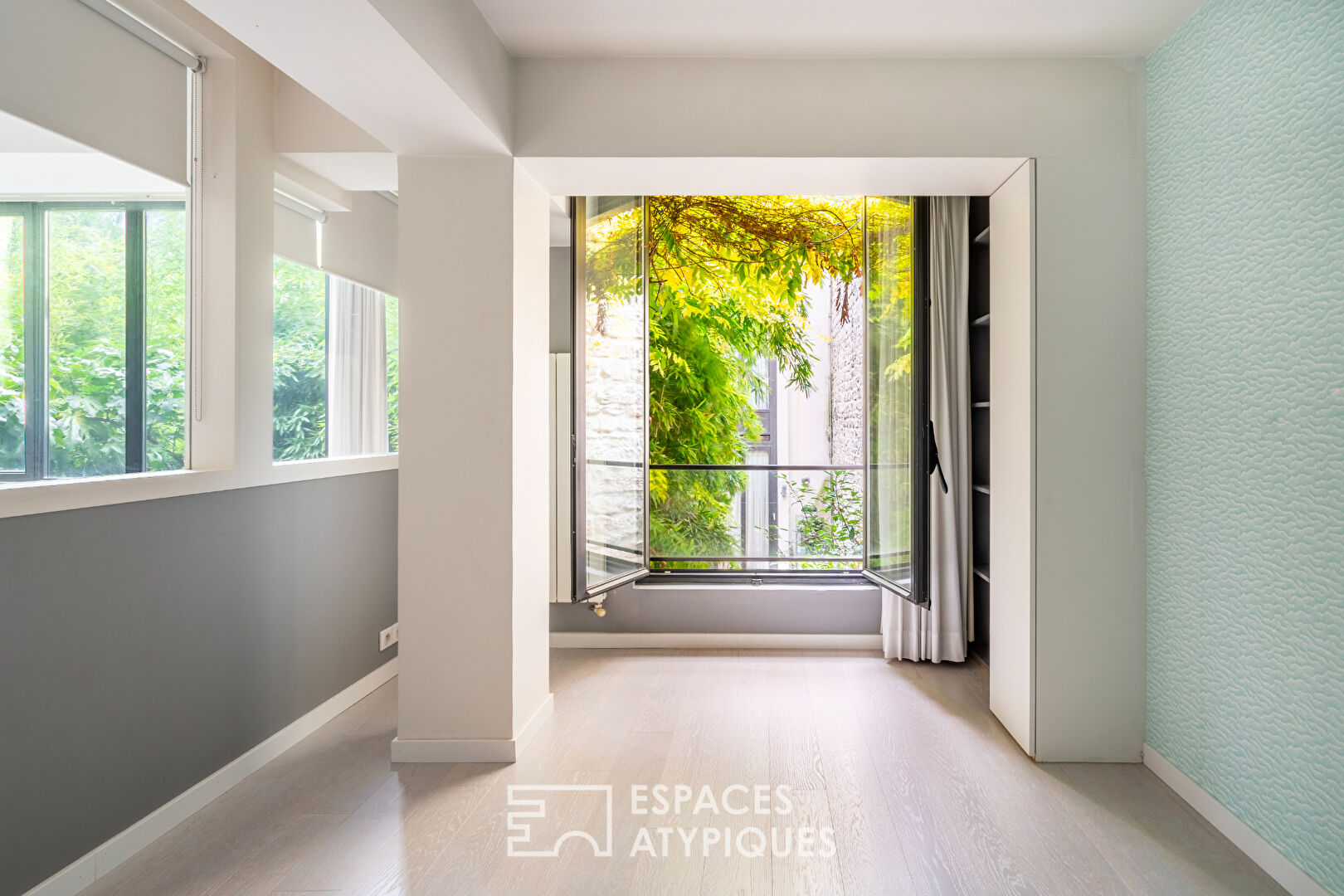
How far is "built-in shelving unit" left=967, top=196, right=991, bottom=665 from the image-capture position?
12.7ft

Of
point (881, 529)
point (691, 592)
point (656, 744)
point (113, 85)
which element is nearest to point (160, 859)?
point (656, 744)

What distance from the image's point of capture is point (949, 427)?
380 cm

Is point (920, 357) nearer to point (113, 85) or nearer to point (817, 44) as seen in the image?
point (817, 44)

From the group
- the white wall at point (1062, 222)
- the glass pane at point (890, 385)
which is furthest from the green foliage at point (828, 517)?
the white wall at point (1062, 222)

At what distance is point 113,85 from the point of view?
85.3 inches

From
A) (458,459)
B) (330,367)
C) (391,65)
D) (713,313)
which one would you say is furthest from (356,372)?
(713,313)

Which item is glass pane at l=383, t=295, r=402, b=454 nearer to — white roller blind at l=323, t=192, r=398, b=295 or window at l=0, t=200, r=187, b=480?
white roller blind at l=323, t=192, r=398, b=295

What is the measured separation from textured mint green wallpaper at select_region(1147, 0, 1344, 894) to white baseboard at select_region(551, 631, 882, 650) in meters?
1.70

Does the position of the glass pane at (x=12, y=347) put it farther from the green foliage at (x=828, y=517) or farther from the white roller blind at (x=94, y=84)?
the green foliage at (x=828, y=517)

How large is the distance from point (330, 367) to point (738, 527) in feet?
7.87

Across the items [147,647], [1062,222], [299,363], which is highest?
[1062,222]

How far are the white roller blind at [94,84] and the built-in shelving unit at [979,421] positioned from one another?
329 cm

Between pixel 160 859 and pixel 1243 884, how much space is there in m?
2.79

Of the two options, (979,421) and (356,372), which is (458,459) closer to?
(356,372)
